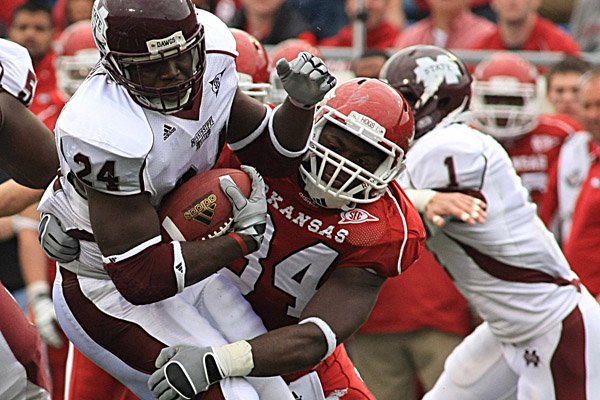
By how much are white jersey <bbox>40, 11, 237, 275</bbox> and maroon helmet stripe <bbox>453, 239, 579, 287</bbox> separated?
134cm

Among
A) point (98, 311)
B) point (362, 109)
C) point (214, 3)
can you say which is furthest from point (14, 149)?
point (214, 3)

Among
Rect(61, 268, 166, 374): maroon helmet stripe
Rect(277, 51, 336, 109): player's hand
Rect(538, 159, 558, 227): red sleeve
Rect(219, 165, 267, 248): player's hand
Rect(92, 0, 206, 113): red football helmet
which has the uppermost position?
Rect(92, 0, 206, 113): red football helmet

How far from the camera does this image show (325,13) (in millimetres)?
8094

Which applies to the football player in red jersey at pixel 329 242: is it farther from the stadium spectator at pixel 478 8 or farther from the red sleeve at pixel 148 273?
the stadium spectator at pixel 478 8

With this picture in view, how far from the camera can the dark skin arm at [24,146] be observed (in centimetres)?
358

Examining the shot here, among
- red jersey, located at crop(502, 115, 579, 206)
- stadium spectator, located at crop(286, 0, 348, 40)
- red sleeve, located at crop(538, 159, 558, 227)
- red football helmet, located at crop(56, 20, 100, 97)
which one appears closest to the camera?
red football helmet, located at crop(56, 20, 100, 97)

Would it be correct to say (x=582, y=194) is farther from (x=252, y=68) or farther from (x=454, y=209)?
(x=252, y=68)

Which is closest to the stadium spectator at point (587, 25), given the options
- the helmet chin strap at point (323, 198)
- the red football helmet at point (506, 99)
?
the red football helmet at point (506, 99)

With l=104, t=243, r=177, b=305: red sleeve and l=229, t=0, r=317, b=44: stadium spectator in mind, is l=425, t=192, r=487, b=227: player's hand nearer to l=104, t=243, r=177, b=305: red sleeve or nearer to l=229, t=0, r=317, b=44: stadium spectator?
l=104, t=243, r=177, b=305: red sleeve

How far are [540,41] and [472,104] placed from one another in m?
2.09

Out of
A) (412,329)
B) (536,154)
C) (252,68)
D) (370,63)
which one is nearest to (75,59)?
(370,63)

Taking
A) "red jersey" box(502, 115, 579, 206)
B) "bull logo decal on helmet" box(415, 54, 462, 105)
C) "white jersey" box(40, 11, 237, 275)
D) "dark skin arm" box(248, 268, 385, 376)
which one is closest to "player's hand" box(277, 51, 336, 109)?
"white jersey" box(40, 11, 237, 275)

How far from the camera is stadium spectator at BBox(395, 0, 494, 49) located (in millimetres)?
7379

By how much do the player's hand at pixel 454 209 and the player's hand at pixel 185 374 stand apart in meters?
1.20
